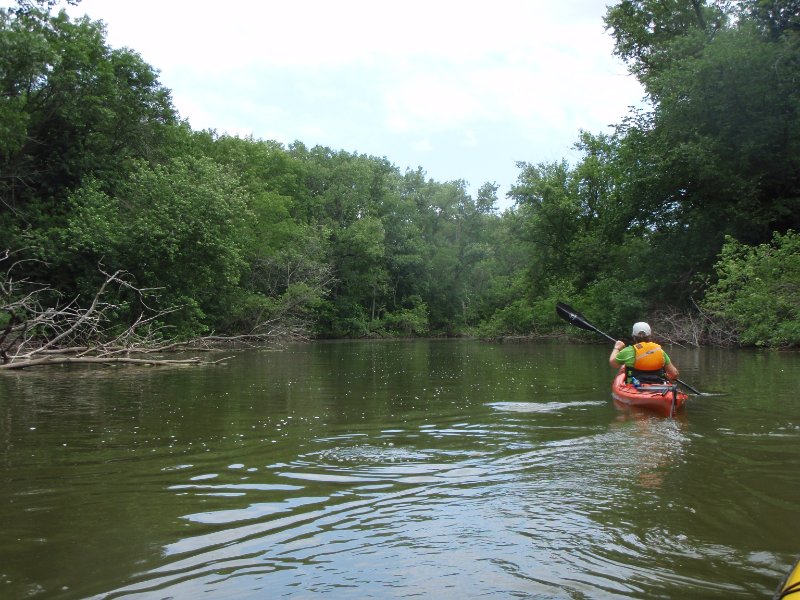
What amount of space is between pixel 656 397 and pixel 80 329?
16.2 m

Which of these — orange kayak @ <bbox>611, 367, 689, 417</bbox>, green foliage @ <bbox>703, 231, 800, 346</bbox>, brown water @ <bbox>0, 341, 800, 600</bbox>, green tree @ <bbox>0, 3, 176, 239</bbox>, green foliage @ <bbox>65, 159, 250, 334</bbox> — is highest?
green tree @ <bbox>0, 3, 176, 239</bbox>

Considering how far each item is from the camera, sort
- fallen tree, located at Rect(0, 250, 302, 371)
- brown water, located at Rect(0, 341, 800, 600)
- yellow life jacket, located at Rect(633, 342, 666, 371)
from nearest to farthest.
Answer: brown water, located at Rect(0, 341, 800, 600) < yellow life jacket, located at Rect(633, 342, 666, 371) < fallen tree, located at Rect(0, 250, 302, 371)

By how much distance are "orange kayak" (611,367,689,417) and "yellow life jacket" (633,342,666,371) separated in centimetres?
35

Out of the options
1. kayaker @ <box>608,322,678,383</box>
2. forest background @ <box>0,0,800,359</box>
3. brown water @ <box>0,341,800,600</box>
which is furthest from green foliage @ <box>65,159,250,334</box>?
kayaker @ <box>608,322,678,383</box>

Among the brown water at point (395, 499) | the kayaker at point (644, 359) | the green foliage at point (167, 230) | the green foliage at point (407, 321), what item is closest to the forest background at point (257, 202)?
the green foliage at point (167, 230)

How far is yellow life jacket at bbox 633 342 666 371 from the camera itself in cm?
1080

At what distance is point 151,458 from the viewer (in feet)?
22.3

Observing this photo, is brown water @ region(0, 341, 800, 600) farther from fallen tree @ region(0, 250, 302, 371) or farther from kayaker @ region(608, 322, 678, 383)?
fallen tree @ region(0, 250, 302, 371)

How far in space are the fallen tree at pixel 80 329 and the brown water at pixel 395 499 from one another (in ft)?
17.6

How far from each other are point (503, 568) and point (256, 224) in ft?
123

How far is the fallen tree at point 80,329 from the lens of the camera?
51.4 feet

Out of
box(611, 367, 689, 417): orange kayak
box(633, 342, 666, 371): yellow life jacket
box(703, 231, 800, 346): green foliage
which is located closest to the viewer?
box(611, 367, 689, 417): orange kayak

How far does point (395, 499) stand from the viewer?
17.4 ft

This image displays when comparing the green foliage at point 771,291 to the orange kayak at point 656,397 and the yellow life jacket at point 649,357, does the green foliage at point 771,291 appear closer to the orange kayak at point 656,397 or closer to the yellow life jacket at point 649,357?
the yellow life jacket at point 649,357
